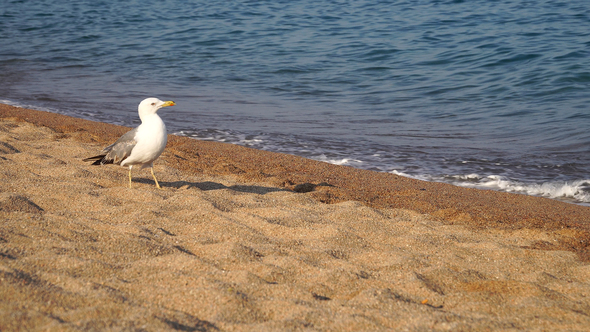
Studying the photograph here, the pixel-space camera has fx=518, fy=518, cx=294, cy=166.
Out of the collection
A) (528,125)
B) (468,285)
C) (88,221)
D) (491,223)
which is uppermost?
(88,221)

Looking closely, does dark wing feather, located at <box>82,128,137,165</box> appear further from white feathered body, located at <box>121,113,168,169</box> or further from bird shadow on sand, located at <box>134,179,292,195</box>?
bird shadow on sand, located at <box>134,179,292,195</box>

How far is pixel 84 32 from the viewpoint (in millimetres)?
22547

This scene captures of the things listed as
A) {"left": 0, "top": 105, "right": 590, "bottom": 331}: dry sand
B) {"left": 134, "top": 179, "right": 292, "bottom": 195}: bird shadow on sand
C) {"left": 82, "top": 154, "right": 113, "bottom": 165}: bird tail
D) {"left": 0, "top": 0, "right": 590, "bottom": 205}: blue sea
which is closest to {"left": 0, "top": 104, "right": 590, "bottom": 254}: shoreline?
{"left": 0, "top": 105, "right": 590, "bottom": 331}: dry sand

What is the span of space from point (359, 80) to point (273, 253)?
1089 cm

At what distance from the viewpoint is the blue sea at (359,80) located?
7.88m

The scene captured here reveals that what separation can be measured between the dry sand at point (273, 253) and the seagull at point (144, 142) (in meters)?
0.28

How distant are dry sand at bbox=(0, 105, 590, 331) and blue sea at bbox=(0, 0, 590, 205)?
1.99m

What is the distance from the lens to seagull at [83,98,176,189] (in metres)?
4.73

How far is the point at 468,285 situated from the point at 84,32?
22.9 meters

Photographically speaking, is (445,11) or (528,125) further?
(445,11)

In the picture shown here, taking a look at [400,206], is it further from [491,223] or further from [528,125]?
[528,125]

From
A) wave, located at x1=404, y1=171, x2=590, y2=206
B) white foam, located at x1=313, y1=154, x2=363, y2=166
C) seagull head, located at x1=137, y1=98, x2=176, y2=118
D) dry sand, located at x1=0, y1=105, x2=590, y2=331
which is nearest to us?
dry sand, located at x1=0, y1=105, x2=590, y2=331

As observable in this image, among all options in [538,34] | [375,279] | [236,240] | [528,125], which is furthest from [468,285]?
[538,34]

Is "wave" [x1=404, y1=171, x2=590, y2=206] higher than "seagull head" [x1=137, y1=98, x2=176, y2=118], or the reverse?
"seagull head" [x1=137, y1=98, x2=176, y2=118]
